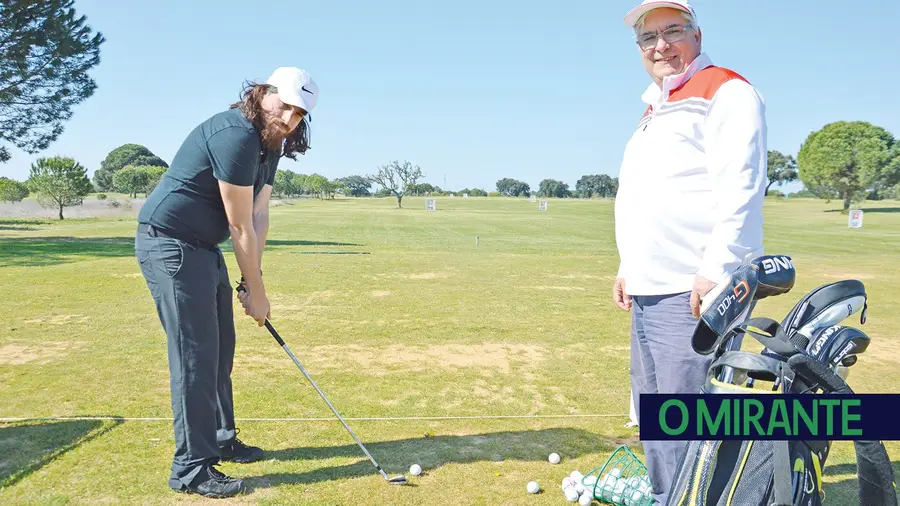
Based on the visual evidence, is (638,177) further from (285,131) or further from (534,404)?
(534,404)

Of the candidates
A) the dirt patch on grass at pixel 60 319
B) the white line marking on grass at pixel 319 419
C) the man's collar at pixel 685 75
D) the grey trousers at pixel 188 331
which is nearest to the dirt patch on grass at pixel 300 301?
the dirt patch on grass at pixel 60 319

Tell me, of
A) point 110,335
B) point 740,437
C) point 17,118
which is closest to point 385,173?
point 17,118

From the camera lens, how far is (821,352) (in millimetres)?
1929

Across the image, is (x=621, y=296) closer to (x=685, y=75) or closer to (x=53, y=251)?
(x=685, y=75)

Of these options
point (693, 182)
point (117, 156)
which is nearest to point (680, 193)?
point (693, 182)

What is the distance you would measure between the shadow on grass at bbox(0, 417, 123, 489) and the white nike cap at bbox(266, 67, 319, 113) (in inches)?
101

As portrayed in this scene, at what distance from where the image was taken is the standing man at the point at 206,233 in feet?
10.6

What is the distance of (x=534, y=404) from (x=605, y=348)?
234cm

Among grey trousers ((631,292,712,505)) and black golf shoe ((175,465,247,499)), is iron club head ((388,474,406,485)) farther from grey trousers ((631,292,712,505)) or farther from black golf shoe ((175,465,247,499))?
grey trousers ((631,292,712,505))

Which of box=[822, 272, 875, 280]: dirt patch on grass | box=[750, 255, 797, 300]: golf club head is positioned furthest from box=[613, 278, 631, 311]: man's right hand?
box=[822, 272, 875, 280]: dirt patch on grass

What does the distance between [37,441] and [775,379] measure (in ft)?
13.9

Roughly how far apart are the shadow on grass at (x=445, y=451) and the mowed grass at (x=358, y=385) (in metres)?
0.02

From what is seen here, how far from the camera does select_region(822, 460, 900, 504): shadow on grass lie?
3.49 metres

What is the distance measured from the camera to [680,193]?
9.04 feet
